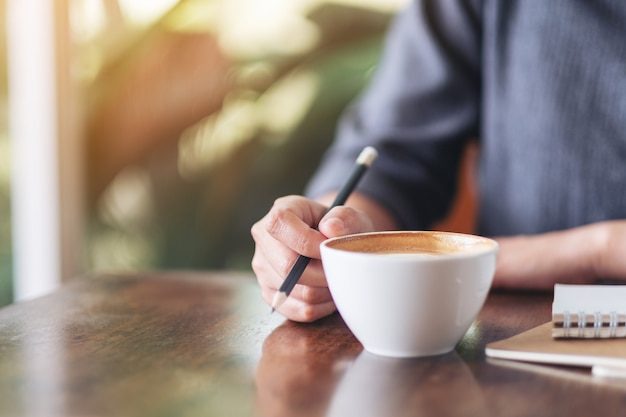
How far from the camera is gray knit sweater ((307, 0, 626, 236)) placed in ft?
3.97

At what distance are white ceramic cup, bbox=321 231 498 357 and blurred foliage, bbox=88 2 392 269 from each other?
5.31 feet

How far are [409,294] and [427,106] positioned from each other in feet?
2.66

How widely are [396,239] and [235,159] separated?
161 centimetres

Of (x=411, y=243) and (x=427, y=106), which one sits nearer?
(x=411, y=243)

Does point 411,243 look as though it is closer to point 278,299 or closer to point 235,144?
point 278,299

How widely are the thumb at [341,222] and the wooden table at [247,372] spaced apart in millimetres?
94

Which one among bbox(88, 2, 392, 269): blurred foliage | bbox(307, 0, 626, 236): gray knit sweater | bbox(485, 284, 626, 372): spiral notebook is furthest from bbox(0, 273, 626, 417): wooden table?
bbox(88, 2, 392, 269): blurred foliage

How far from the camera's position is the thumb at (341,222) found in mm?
733

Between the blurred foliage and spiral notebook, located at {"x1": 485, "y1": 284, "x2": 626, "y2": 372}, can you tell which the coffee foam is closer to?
spiral notebook, located at {"x1": 485, "y1": 284, "x2": 626, "y2": 372}

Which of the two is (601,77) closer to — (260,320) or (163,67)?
(260,320)

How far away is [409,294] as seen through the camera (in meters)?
0.61

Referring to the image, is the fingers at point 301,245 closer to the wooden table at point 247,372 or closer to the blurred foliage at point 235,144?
the wooden table at point 247,372

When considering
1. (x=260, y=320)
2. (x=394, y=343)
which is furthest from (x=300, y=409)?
(x=260, y=320)

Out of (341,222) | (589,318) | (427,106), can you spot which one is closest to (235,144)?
(427,106)
